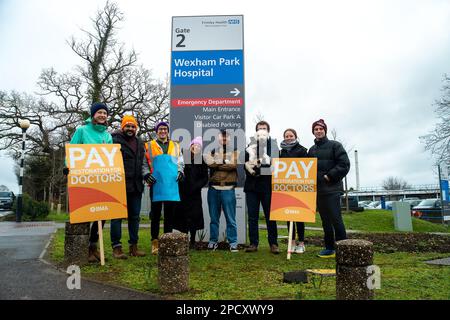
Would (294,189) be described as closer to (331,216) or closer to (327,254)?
(331,216)

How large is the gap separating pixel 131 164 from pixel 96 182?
2.13ft

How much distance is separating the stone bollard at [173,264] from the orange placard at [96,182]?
178cm

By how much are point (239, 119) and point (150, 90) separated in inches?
827

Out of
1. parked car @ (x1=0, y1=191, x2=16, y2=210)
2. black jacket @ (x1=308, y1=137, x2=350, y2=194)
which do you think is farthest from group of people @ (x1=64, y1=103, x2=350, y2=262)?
parked car @ (x1=0, y1=191, x2=16, y2=210)

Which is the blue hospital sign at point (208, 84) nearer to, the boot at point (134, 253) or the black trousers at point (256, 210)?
the black trousers at point (256, 210)

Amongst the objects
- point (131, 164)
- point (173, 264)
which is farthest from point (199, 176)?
point (173, 264)

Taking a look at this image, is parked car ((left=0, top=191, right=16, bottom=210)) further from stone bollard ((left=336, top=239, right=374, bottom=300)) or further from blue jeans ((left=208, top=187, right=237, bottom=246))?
stone bollard ((left=336, top=239, right=374, bottom=300))

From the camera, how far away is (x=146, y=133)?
26219mm

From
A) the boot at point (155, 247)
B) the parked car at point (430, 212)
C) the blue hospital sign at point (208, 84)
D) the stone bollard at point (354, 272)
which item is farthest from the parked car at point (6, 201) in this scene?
the stone bollard at point (354, 272)

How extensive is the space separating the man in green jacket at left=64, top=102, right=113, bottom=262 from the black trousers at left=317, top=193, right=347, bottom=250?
3.52m

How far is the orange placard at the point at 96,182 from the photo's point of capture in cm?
514

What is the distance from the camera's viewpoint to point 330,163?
6.12m

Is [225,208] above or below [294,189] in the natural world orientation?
below
